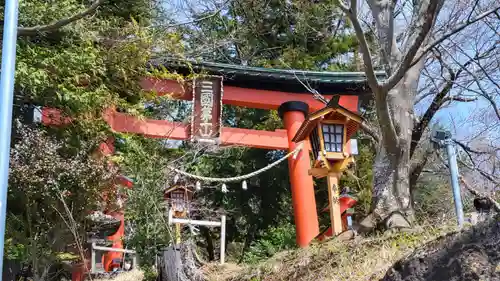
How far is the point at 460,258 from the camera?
269 cm

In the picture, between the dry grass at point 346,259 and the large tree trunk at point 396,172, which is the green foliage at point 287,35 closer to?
the large tree trunk at point 396,172

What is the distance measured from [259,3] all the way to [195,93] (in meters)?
3.90

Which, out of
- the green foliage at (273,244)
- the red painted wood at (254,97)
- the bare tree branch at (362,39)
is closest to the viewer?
the bare tree branch at (362,39)

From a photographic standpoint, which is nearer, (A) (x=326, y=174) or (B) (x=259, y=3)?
(A) (x=326, y=174)

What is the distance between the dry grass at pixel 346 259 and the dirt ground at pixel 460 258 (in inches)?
46.3

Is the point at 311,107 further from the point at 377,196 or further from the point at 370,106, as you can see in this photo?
the point at 377,196

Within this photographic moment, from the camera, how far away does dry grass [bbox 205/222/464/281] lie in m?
4.59

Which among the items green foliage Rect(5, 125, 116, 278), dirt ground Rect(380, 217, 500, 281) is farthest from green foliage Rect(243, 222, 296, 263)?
dirt ground Rect(380, 217, 500, 281)

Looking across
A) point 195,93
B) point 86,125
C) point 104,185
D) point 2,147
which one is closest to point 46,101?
point 86,125

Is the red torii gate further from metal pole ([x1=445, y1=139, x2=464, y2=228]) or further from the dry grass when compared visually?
the dry grass

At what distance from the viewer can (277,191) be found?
1455 cm

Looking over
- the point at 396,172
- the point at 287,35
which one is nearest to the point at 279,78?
the point at 287,35

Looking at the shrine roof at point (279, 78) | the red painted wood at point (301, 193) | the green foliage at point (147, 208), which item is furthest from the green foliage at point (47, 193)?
the red painted wood at point (301, 193)

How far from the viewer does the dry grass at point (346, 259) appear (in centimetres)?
459
